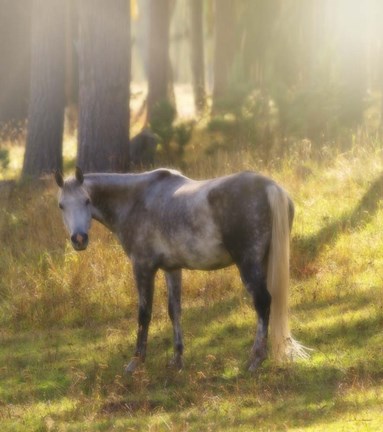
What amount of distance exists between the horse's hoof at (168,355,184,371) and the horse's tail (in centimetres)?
89

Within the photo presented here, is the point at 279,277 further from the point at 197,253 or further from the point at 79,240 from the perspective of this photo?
the point at 79,240

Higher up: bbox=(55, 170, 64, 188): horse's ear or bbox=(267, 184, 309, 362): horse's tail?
bbox=(55, 170, 64, 188): horse's ear

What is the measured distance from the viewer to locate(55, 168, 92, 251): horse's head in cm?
770

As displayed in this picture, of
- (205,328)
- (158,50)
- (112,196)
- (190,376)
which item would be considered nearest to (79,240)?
(112,196)

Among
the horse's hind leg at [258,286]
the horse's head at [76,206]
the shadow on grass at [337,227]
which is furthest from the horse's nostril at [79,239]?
the shadow on grass at [337,227]

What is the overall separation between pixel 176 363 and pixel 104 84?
23.4 feet

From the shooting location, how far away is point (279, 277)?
7527mm

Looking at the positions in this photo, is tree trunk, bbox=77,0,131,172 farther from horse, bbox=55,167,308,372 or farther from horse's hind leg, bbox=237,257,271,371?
horse's hind leg, bbox=237,257,271,371

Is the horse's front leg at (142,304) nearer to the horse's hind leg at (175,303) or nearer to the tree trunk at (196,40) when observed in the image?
the horse's hind leg at (175,303)

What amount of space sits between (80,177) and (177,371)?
1868mm

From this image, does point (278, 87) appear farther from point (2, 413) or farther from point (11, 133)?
point (2, 413)

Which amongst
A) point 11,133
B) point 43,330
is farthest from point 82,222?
point 11,133

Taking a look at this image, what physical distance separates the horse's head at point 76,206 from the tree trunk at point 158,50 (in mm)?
16690

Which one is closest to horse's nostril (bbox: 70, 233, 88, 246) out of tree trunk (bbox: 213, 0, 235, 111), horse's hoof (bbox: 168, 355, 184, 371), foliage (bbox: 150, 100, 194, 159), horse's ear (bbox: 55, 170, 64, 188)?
horse's ear (bbox: 55, 170, 64, 188)
